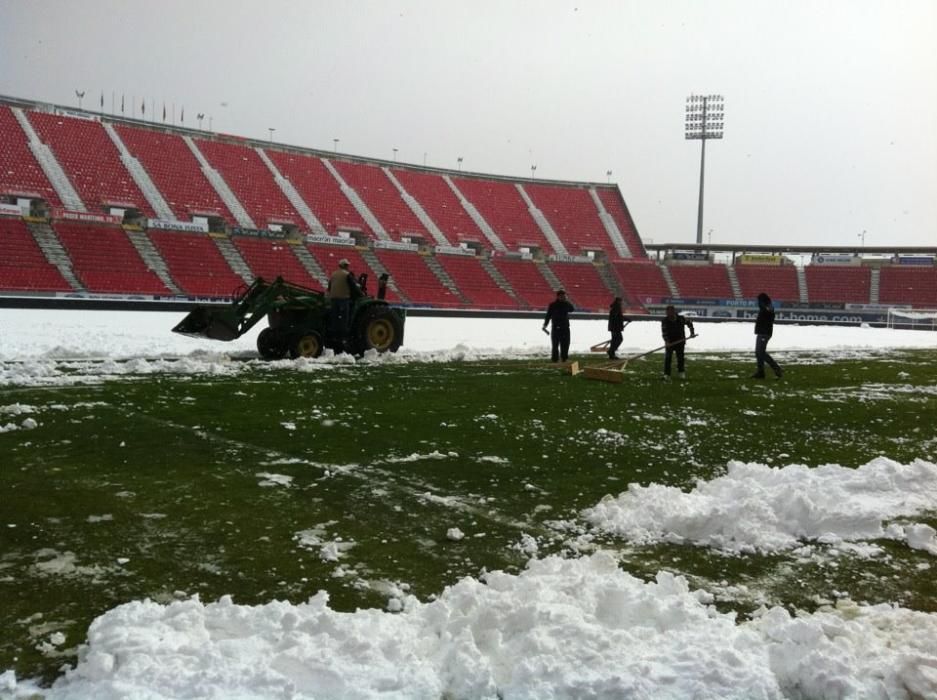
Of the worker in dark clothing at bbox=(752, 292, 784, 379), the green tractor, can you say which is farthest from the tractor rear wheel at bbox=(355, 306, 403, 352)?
the worker in dark clothing at bbox=(752, 292, 784, 379)

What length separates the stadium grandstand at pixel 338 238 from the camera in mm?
34625

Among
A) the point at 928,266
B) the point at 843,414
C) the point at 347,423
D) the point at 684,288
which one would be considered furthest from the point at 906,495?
the point at 928,266

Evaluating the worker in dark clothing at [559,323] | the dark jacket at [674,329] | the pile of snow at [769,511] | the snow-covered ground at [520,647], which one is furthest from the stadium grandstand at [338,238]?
the snow-covered ground at [520,647]

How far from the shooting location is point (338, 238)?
43281 mm

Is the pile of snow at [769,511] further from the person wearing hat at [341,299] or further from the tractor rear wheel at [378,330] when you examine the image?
the tractor rear wheel at [378,330]

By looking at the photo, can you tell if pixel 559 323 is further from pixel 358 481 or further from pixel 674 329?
pixel 358 481

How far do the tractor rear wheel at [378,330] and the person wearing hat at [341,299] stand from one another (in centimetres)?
40

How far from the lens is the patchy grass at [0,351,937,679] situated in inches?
130

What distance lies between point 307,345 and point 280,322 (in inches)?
24.7

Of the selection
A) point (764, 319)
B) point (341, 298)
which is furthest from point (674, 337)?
point (341, 298)

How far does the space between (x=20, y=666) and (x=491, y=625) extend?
1575mm

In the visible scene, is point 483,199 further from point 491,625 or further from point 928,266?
point 491,625

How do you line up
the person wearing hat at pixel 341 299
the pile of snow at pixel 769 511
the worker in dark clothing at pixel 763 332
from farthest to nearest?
the person wearing hat at pixel 341 299 → the worker in dark clothing at pixel 763 332 → the pile of snow at pixel 769 511

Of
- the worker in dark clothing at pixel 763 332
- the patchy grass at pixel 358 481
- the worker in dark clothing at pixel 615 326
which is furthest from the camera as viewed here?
the worker in dark clothing at pixel 615 326
